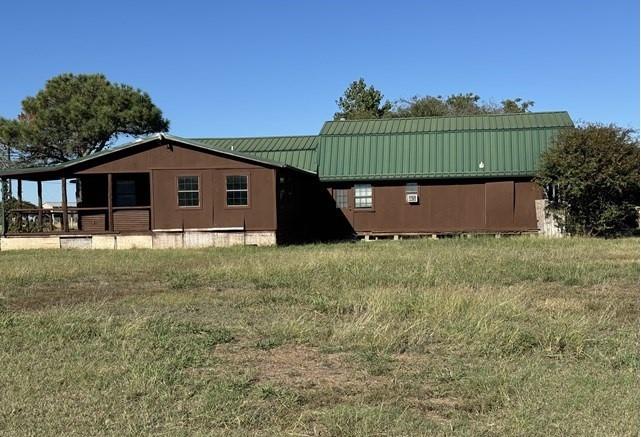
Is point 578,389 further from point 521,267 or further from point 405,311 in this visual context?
point 521,267

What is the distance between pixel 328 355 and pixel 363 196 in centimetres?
2060

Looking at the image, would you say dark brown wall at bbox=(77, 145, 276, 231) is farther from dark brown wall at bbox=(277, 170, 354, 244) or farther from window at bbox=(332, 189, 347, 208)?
window at bbox=(332, 189, 347, 208)

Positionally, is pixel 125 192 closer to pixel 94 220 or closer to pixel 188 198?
pixel 94 220

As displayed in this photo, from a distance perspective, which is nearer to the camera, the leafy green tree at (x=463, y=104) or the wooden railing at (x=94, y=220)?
the wooden railing at (x=94, y=220)

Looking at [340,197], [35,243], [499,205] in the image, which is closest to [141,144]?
[35,243]

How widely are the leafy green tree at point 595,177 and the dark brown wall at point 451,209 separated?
170 cm

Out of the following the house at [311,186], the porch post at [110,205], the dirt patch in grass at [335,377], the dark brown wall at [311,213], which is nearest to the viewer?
the dirt patch in grass at [335,377]

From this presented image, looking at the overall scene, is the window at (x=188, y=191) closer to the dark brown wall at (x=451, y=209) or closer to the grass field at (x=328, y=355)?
the dark brown wall at (x=451, y=209)

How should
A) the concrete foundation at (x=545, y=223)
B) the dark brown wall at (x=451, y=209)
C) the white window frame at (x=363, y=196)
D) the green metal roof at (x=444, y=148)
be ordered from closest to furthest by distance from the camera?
the concrete foundation at (x=545, y=223) → the dark brown wall at (x=451, y=209) → the green metal roof at (x=444, y=148) → the white window frame at (x=363, y=196)

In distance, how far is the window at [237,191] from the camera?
23.4 metres

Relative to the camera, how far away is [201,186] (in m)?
23.4

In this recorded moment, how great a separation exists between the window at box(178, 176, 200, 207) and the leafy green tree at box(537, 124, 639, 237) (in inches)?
490

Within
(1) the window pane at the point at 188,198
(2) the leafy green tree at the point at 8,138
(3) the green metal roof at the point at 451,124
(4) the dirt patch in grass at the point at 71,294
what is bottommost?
(4) the dirt patch in grass at the point at 71,294

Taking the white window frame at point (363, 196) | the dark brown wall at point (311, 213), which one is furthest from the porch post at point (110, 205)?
the white window frame at point (363, 196)
